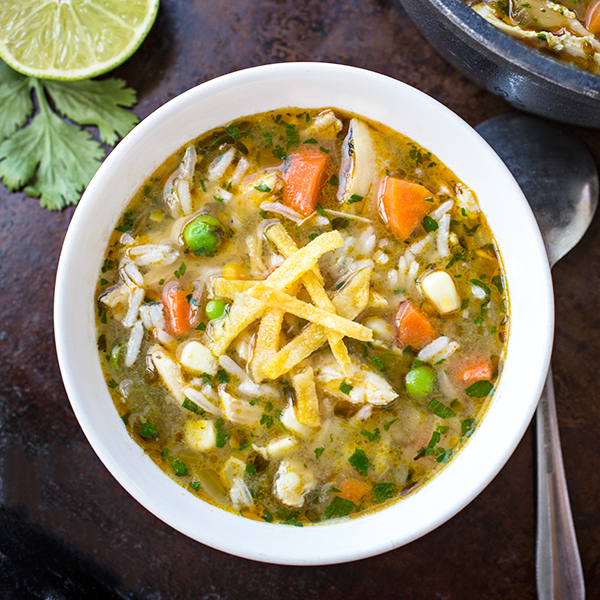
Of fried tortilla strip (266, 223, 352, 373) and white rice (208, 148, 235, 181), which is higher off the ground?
white rice (208, 148, 235, 181)

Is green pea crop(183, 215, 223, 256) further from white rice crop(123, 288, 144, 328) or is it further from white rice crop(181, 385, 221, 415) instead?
white rice crop(181, 385, 221, 415)

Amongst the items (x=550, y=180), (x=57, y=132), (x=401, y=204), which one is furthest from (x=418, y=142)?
(x=57, y=132)

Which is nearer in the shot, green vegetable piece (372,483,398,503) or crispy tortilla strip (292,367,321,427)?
crispy tortilla strip (292,367,321,427)

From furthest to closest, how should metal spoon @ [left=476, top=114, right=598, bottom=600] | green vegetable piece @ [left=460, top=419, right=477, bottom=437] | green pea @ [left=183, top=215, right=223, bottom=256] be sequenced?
1. metal spoon @ [left=476, top=114, right=598, bottom=600]
2. green vegetable piece @ [left=460, top=419, right=477, bottom=437]
3. green pea @ [left=183, top=215, right=223, bottom=256]

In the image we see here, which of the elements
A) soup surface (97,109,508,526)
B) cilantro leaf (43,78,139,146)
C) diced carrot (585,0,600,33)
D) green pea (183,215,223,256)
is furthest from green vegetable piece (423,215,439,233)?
cilantro leaf (43,78,139,146)

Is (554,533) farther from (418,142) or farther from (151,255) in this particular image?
(151,255)

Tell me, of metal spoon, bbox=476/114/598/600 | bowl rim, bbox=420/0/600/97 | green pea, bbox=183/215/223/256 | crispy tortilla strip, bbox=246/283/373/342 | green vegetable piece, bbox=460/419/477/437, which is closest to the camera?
bowl rim, bbox=420/0/600/97
